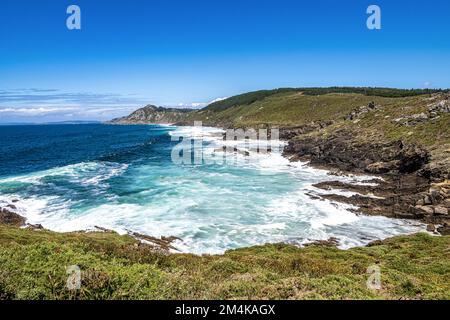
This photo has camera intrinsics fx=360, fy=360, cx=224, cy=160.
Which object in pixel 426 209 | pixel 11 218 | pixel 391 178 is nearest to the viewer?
pixel 426 209

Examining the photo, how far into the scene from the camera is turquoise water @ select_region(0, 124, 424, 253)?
27.3 meters

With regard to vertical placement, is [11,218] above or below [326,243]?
above

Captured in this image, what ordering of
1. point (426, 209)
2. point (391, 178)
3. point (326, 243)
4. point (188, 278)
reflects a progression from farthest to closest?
point (391, 178), point (426, 209), point (326, 243), point (188, 278)

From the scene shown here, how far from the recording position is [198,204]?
116ft

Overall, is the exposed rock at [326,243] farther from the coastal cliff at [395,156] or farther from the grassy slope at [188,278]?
the grassy slope at [188,278]

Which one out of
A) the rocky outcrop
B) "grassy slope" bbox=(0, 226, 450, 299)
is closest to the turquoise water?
"grassy slope" bbox=(0, 226, 450, 299)

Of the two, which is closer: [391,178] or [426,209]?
[426,209]

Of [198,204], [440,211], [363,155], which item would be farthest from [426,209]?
[363,155]

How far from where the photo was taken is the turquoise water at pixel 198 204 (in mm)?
27312

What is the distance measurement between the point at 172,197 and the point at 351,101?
131169 millimetres

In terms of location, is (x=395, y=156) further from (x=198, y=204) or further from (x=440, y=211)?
(x=198, y=204)

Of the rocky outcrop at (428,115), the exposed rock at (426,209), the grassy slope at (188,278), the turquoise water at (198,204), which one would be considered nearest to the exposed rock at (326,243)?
the turquoise water at (198,204)
